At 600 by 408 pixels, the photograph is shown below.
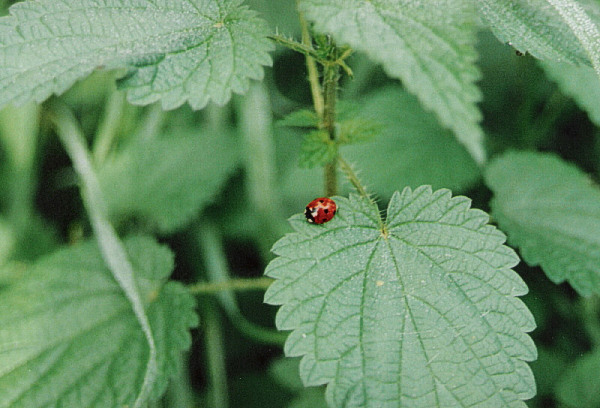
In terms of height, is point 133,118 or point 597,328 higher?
point 133,118

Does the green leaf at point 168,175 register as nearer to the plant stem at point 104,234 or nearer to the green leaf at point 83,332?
the plant stem at point 104,234

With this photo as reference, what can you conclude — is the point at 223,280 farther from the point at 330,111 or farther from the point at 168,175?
the point at 330,111

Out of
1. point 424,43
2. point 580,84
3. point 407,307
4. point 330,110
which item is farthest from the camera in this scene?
point 580,84

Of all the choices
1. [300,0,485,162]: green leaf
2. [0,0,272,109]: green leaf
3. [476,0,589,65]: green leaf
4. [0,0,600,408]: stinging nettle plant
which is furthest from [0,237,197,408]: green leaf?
[476,0,589,65]: green leaf

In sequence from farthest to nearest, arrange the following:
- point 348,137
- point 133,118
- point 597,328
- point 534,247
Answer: point 133,118 → point 597,328 → point 534,247 → point 348,137

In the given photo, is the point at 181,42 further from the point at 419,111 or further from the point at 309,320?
the point at 419,111

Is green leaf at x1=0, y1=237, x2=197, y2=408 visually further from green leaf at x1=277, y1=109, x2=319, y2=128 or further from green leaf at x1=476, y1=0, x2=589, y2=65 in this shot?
green leaf at x1=476, y1=0, x2=589, y2=65

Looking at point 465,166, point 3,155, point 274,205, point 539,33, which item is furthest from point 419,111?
point 3,155

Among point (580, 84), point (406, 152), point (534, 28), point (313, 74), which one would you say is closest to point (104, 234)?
point (313, 74)
